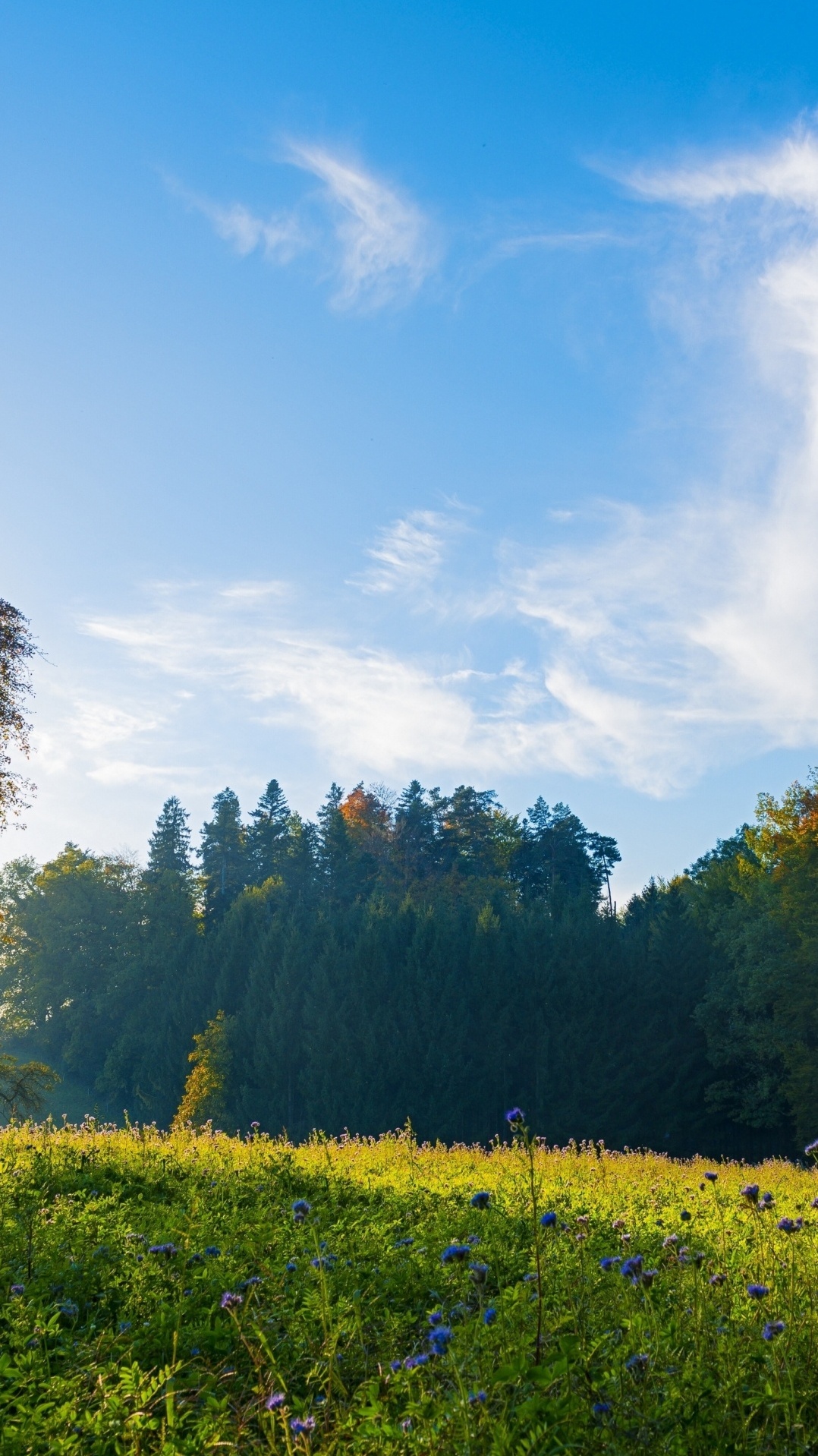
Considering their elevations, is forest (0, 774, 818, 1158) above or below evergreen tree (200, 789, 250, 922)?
below

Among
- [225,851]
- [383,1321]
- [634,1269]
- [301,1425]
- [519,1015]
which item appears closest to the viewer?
[301,1425]

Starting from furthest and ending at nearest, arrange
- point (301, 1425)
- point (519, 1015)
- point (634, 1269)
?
point (519, 1015)
point (634, 1269)
point (301, 1425)

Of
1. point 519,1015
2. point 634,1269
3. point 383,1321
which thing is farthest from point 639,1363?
point 519,1015

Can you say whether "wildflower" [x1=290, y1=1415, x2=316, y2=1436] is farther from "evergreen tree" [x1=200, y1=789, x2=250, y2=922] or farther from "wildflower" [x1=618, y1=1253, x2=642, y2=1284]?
"evergreen tree" [x1=200, y1=789, x2=250, y2=922]

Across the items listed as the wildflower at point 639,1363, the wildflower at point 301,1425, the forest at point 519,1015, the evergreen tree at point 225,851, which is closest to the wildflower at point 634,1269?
the wildflower at point 639,1363

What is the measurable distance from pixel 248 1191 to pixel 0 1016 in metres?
63.7

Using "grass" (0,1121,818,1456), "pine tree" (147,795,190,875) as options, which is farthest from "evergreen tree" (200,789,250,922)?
"grass" (0,1121,818,1456)

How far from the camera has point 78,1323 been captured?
4535mm

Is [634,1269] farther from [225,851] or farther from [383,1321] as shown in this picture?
[225,851]

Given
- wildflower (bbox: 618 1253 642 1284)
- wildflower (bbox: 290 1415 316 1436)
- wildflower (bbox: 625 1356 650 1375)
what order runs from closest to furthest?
wildflower (bbox: 290 1415 316 1436) → wildflower (bbox: 625 1356 650 1375) → wildflower (bbox: 618 1253 642 1284)

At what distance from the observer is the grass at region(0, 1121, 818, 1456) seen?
3.05m

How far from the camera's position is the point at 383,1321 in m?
4.34

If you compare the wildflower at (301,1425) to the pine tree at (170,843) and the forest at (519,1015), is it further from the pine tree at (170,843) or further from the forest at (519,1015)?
the pine tree at (170,843)

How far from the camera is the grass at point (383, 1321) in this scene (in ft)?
10.0
